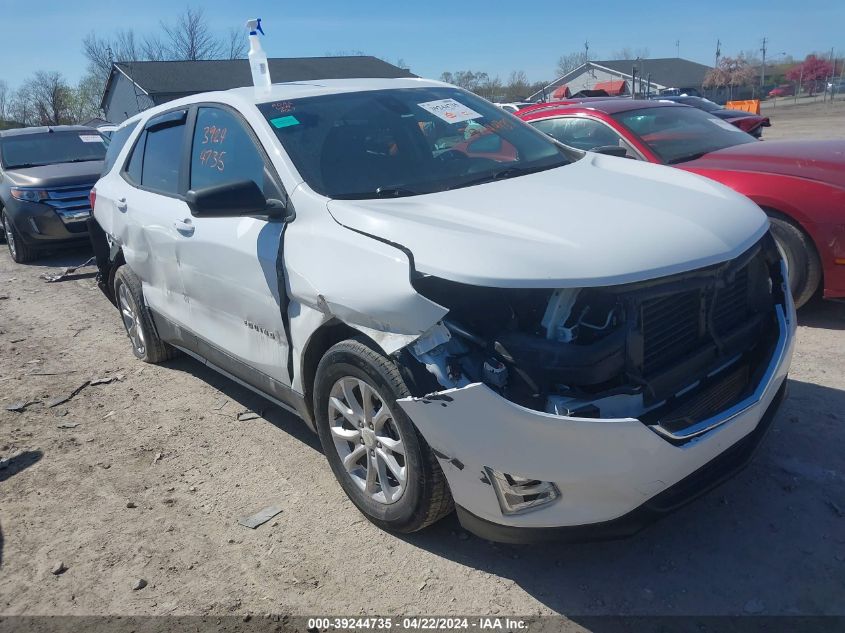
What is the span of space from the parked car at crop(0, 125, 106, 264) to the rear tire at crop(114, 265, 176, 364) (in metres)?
4.59

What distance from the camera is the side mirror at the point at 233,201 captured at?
3.15m

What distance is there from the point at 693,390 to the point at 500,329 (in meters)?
0.78

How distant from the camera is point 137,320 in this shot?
5273 mm

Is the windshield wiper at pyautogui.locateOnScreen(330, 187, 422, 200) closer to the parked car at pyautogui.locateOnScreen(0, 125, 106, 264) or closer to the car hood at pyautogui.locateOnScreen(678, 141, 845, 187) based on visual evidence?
the car hood at pyautogui.locateOnScreen(678, 141, 845, 187)

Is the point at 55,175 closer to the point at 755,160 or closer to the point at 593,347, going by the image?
the point at 755,160

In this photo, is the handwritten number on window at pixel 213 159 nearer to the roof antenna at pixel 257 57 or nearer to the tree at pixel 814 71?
the roof antenna at pixel 257 57

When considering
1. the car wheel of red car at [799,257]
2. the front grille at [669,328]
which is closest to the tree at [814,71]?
the car wheel of red car at [799,257]

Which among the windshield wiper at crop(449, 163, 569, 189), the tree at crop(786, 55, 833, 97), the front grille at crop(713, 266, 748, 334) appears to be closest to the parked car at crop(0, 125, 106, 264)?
the windshield wiper at crop(449, 163, 569, 189)

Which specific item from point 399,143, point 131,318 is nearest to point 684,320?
point 399,143

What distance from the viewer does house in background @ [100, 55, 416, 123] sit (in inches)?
1697

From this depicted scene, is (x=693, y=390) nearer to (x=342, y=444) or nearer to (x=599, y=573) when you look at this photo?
(x=599, y=573)

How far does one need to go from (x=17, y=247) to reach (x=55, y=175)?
1.19 m

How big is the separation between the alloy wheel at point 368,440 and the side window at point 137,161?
2633 millimetres

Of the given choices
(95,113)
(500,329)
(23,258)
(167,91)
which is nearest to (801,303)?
(500,329)
